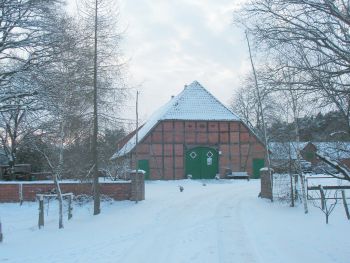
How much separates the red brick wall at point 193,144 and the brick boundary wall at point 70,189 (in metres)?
17.2

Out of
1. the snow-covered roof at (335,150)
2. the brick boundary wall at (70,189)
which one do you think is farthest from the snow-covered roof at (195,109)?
the snow-covered roof at (335,150)

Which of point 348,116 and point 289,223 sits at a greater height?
point 348,116

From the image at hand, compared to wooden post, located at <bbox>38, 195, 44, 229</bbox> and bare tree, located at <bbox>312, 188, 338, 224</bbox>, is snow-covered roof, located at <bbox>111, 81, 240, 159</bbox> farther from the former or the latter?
wooden post, located at <bbox>38, 195, 44, 229</bbox>

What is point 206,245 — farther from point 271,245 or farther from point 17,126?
point 17,126

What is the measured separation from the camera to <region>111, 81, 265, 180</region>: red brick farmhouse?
39.3m

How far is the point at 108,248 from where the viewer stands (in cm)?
1111

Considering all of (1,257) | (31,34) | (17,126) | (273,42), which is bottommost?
(1,257)

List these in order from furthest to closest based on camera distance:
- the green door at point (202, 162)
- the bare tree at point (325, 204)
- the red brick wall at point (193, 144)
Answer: the green door at point (202, 162) < the red brick wall at point (193, 144) < the bare tree at point (325, 204)

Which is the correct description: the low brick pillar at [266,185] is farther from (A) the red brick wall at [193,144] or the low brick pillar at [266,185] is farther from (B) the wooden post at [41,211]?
(A) the red brick wall at [193,144]

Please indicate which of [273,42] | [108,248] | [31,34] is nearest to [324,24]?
[273,42]

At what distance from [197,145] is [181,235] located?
1088 inches

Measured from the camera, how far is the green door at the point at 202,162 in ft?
131

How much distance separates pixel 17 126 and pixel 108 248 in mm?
5245

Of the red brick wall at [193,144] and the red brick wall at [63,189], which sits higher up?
the red brick wall at [193,144]
